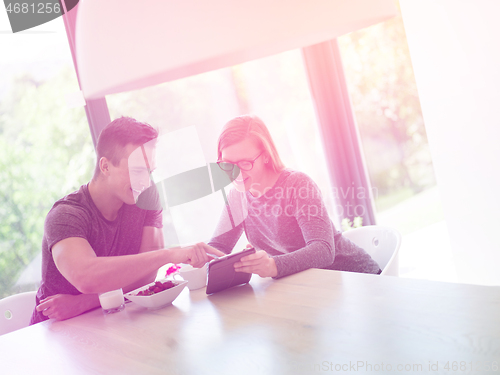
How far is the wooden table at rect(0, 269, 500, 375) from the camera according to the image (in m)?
0.75

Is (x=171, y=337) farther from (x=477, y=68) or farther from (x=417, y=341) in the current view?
(x=477, y=68)

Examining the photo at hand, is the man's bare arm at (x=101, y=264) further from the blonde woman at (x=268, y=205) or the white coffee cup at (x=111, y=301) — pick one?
the blonde woman at (x=268, y=205)

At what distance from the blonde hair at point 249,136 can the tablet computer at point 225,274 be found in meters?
0.54

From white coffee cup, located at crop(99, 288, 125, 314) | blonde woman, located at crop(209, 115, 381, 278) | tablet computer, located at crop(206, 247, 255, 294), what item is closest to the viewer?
tablet computer, located at crop(206, 247, 255, 294)

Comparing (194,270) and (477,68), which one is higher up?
(477,68)

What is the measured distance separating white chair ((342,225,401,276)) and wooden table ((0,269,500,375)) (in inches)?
20.4

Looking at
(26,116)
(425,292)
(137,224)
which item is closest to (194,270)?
(137,224)

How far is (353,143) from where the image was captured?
305cm

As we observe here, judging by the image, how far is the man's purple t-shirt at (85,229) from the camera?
144 cm

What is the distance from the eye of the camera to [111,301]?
1.39 metres

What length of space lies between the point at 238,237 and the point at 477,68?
4.36 ft

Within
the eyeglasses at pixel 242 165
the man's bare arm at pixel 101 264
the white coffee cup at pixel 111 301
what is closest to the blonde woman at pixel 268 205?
the eyeglasses at pixel 242 165

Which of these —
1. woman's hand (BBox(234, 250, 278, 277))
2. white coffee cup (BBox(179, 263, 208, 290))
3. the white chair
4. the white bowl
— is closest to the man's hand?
the white bowl

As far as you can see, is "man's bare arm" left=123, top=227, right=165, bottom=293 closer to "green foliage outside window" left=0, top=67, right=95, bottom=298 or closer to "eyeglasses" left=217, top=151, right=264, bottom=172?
"eyeglasses" left=217, top=151, right=264, bottom=172
